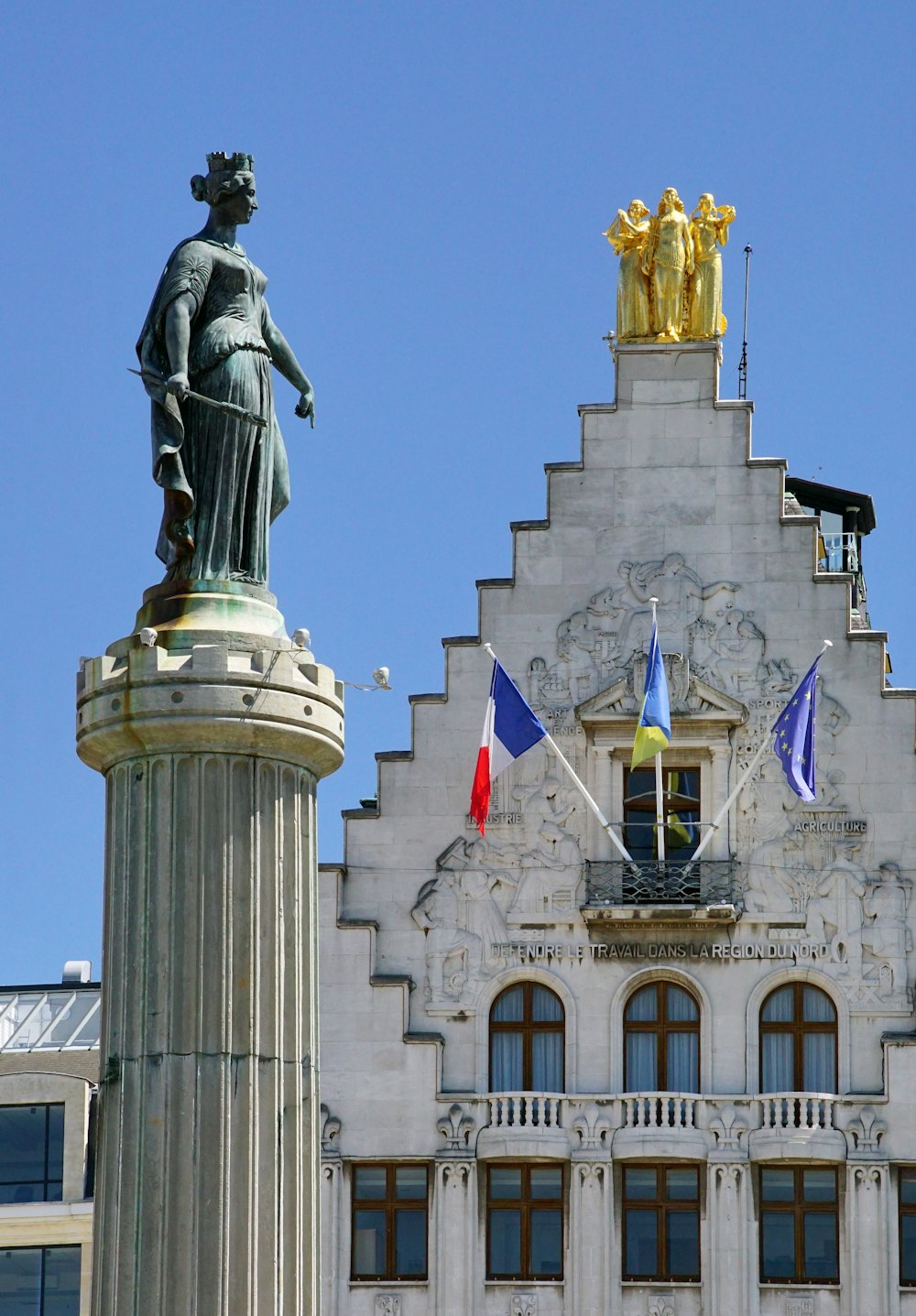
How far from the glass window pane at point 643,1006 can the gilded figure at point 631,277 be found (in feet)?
32.0

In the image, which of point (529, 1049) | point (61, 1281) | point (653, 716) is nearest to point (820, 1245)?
point (529, 1049)

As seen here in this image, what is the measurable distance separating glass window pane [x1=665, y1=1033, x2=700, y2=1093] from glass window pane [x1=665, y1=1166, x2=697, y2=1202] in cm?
111

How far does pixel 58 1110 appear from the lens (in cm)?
4397

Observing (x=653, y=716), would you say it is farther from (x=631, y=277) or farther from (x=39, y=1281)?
(x=39, y=1281)

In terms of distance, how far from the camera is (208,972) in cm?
1914

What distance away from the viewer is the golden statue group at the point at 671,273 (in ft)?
150

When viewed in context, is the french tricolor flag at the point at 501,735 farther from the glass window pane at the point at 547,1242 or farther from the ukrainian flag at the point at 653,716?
the glass window pane at the point at 547,1242

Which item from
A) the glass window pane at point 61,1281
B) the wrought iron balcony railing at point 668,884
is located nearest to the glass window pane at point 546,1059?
the wrought iron balcony railing at point 668,884

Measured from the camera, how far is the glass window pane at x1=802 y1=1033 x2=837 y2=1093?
→ 4297 cm

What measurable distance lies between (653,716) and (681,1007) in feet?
13.8

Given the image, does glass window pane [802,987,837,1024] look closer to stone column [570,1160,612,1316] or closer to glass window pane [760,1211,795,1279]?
glass window pane [760,1211,795,1279]

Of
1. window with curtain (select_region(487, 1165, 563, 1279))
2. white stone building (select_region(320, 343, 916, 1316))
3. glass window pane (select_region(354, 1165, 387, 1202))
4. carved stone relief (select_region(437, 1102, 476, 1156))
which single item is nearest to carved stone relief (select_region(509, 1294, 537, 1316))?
white stone building (select_region(320, 343, 916, 1316))

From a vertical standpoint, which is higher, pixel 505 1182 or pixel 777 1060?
pixel 777 1060

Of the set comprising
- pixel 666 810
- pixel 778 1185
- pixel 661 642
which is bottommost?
pixel 778 1185
